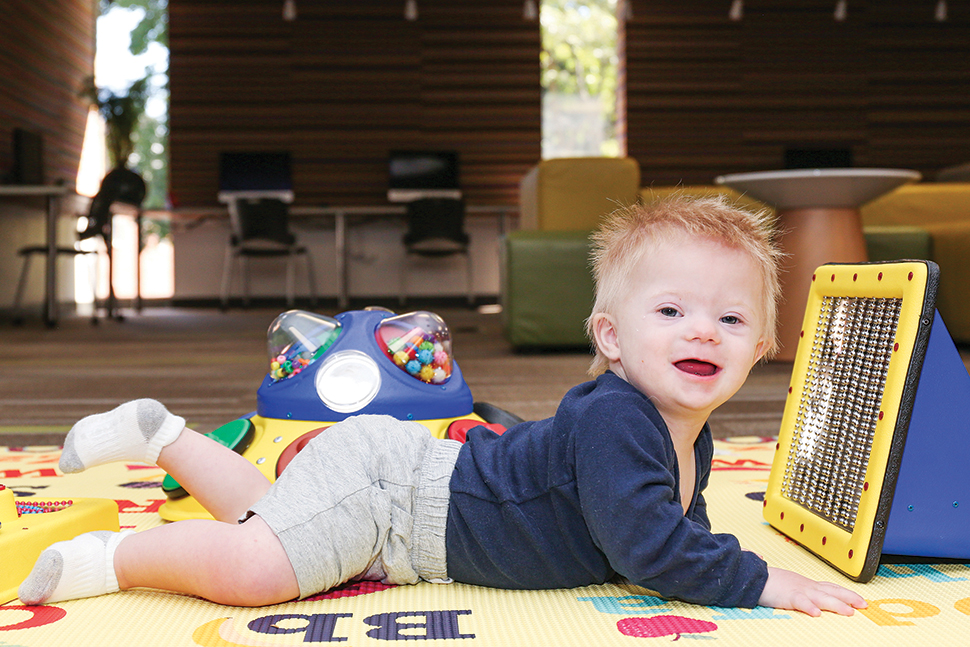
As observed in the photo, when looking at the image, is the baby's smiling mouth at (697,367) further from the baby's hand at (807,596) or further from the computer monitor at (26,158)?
the computer monitor at (26,158)

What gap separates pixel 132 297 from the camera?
8023 mm

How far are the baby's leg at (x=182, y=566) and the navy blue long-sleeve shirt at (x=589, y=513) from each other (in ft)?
0.62

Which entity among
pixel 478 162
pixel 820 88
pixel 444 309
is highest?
pixel 820 88

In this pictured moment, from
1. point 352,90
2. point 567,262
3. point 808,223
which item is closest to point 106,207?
point 352,90

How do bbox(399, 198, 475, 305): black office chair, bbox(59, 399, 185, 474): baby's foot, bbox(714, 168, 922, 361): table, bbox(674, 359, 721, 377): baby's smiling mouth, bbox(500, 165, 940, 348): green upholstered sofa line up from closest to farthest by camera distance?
bbox(674, 359, 721, 377): baby's smiling mouth
bbox(59, 399, 185, 474): baby's foot
bbox(714, 168, 922, 361): table
bbox(500, 165, 940, 348): green upholstered sofa
bbox(399, 198, 475, 305): black office chair

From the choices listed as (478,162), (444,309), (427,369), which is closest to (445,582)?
(427,369)

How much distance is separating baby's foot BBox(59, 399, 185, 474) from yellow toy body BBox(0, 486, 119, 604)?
5 cm

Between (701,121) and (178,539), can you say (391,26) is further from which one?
(178,539)

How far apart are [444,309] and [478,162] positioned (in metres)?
1.37

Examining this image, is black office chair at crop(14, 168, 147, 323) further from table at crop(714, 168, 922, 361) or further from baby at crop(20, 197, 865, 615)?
baby at crop(20, 197, 865, 615)

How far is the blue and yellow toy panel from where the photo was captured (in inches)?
46.1

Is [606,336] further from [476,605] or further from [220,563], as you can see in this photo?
[220,563]

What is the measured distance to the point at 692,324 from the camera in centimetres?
84

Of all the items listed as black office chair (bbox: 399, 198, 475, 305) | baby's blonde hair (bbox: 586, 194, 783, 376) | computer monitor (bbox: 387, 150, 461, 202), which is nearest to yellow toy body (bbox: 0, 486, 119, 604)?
baby's blonde hair (bbox: 586, 194, 783, 376)
